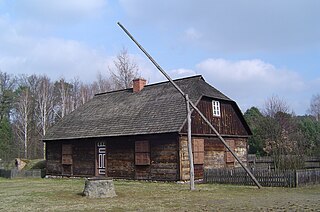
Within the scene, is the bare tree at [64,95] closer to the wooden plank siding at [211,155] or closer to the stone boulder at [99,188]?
the wooden plank siding at [211,155]

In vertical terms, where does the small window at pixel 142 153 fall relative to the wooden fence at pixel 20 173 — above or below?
above

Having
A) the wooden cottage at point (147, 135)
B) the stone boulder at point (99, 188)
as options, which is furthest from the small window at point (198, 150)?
the stone boulder at point (99, 188)

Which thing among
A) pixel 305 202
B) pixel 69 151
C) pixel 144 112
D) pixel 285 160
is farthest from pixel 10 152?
pixel 305 202

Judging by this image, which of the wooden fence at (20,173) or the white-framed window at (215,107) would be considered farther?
the wooden fence at (20,173)

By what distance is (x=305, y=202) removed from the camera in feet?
47.0

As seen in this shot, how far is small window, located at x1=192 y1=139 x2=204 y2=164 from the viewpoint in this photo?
25.9 metres

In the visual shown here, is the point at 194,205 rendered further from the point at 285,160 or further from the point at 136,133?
the point at 285,160

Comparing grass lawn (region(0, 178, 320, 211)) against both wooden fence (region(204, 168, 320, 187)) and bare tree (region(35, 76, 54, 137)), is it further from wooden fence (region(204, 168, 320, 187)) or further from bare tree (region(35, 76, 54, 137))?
bare tree (region(35, 76, 54, 137))

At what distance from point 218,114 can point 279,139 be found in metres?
13.3

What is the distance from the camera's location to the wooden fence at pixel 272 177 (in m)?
20.2

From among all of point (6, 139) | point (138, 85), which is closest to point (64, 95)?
point (6, 139)

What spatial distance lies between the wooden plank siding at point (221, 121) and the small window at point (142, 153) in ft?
10.0

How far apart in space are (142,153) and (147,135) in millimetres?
1313

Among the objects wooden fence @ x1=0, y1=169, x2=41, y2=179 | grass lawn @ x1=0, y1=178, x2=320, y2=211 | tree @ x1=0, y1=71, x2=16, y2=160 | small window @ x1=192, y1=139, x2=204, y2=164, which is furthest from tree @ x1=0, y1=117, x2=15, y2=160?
grass lawn @ x1=0, y1=178, x2=320, y2=211
